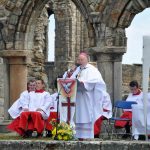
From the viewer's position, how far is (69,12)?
3247 cm

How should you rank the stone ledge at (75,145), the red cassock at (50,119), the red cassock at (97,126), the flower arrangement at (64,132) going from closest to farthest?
the stone ledge at (75,145), the flower arrangement at (64,132), the red cassock at (97,126), the red cassock at (50,119)

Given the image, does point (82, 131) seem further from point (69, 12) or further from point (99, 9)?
point (69, 12)

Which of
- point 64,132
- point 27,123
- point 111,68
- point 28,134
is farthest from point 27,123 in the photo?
point 64,132

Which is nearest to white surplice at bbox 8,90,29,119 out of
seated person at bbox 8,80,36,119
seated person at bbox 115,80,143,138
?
seated person at bbox 8,80,36,119

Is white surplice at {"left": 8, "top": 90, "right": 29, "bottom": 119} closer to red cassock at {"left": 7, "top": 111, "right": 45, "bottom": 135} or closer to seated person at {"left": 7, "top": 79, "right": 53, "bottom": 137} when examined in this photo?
seated person at {"left": 7, "top": 79, "right": 53, "bottom": 137}

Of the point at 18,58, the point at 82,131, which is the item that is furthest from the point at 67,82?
the point at 18,58

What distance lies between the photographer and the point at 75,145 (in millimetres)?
10859

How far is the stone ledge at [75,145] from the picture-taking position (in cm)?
1064

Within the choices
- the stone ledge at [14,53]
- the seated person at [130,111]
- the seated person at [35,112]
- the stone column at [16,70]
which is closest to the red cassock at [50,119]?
the seated person at [35,112]

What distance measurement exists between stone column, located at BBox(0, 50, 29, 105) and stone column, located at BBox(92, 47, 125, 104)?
2.45 meters

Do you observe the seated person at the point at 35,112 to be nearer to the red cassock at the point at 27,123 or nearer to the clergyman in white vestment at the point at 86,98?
the red cassock at the point at 27,123

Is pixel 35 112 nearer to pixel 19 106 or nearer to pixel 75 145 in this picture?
pixel 19 106

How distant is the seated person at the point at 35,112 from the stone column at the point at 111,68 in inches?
76.4

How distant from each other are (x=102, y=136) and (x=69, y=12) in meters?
17.8
